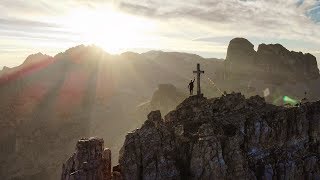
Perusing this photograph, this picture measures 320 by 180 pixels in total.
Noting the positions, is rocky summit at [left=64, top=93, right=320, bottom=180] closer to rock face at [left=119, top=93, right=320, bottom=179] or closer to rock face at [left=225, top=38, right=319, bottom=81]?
rock face at [left=119, top=93, right=320, bottom=179]

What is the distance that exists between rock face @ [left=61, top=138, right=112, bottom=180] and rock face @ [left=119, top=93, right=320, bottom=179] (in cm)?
237

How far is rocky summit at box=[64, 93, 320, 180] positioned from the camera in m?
38.0

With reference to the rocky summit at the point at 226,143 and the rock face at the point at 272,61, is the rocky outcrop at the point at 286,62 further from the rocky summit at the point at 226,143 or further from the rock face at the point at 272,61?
the rocky summit at the point at 226,143

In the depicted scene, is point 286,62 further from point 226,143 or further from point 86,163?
point 86,163

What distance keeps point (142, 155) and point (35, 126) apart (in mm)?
114443

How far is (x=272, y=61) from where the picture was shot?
180m

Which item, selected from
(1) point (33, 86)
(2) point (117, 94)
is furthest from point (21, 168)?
(2) point (117, 94)

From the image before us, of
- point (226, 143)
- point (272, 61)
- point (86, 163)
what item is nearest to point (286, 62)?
point (272, 61)

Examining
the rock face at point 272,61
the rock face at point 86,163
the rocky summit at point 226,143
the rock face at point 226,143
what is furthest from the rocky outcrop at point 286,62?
the rock face at point 86,163

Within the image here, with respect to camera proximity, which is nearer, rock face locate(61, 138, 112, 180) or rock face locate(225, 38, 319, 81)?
rock face locate(61, 138, 112, 180)

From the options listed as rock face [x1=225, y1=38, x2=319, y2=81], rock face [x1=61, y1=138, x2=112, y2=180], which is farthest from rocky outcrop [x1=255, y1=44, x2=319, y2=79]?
rock face [x1=61, y1=138, x2=112, y2=180]

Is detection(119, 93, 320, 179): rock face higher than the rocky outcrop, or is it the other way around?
the rocky outcrop

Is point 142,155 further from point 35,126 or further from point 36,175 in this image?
point 35,126

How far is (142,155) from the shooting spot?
38.4 m
